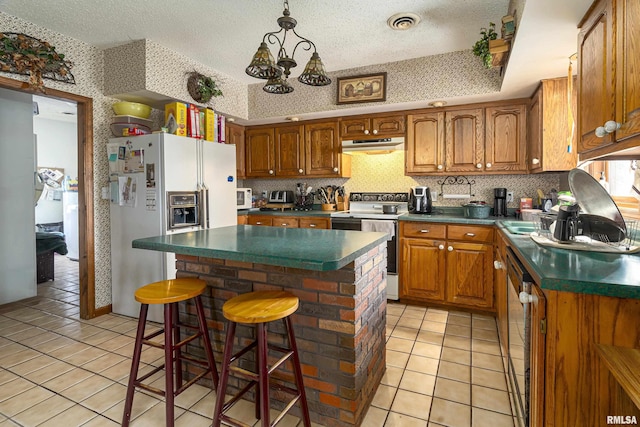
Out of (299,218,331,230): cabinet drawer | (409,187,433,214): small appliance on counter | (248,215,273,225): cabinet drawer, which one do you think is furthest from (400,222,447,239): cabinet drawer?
(248,215,273,225): cabinet drawer

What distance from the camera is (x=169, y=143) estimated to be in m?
2.99

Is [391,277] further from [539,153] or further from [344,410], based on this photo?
[344,410]

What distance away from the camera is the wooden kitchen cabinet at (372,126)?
375 cm

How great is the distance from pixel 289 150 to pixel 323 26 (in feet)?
5.88

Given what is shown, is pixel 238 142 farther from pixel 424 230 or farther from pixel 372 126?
pixel 424 230

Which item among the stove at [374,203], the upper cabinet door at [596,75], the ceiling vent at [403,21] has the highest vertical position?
the ceiling vent at [403,21]

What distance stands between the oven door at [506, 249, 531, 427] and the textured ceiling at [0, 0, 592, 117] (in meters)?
1.43

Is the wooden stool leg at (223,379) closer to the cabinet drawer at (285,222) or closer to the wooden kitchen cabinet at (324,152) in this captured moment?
the cabinet drawer at (285,222)

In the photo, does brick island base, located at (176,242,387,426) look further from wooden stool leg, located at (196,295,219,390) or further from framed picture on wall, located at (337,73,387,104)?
framed picture on wall, located at (337,73,387,104)

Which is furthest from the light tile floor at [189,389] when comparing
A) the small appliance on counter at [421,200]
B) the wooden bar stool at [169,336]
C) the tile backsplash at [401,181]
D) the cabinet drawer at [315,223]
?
the tile backsplash at [401,181]

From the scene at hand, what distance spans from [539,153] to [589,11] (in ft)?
4.50

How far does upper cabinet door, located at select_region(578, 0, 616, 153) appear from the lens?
1434mm

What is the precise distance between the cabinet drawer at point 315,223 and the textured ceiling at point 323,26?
5.81 feet

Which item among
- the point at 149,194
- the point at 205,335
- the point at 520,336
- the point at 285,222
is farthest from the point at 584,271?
the point at 285,222
